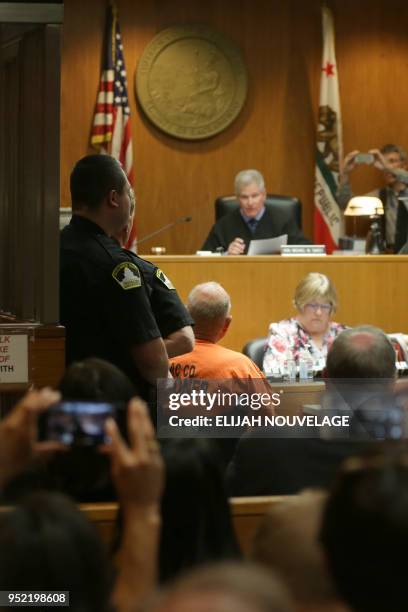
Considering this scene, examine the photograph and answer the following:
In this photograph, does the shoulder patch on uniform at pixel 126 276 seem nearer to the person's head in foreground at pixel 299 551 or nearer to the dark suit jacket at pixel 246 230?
the person's head in foreground at pixel 299 551

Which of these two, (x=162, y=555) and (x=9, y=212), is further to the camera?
(x=9, y=212)

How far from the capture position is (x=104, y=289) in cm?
320

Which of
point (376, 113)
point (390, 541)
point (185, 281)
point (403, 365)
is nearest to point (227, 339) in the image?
point (185, 281)

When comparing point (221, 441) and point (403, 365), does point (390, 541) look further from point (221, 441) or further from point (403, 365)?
point (403, 365)

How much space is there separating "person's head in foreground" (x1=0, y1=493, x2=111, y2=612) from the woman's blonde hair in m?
4.62

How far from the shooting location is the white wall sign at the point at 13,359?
9.16ft

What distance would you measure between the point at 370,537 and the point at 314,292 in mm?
4658

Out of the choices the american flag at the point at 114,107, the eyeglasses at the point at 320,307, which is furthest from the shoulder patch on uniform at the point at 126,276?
the american flag at the point at 114,107

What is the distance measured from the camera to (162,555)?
5.14 ft

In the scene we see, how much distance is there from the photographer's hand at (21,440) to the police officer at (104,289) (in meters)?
1.57

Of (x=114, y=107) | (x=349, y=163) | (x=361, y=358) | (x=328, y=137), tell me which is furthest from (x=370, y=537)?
(x=328, y=137)

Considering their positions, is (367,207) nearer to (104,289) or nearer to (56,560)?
(104,289)

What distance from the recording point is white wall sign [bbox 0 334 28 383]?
2.79 m

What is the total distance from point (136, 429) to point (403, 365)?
3930 mm
